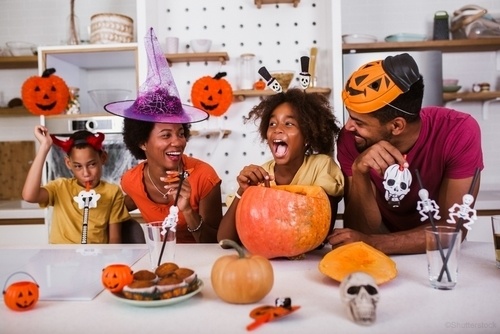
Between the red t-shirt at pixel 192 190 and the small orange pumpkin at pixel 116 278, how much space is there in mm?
829

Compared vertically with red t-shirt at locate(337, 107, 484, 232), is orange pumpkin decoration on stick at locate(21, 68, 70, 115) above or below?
above

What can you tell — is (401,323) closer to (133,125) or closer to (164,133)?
(164,133)

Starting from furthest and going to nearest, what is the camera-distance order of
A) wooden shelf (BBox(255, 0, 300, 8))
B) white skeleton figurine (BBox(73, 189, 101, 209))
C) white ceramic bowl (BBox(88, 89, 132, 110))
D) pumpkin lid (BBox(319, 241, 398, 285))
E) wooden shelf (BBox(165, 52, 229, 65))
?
white ceramic bowl (BBox(88, 89, 132, 110)), wooden shelf (BBox(255, 0, 300, 8)), wooden shelf (BBox(165, 52, 229, 65)), white skeleton figurine (BBox(73, 189, 101, 209)), pumpkin lid (BBox(319, 241, 398, 285))

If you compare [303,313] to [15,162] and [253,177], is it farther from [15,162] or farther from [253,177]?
[15,162]

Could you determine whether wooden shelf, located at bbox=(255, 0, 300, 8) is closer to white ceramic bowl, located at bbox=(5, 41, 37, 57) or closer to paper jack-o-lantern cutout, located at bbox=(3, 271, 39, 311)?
white ceramic bowl, located at bbox=(5, 41, 37, 57)

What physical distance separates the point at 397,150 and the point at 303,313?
0.64m

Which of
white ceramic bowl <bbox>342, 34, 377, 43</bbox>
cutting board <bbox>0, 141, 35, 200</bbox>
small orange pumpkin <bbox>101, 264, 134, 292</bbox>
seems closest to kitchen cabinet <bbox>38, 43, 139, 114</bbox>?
cutting board <bbox>0, 141, 35, 200</bbox>

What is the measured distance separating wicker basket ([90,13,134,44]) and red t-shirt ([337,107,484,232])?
201 centimetres

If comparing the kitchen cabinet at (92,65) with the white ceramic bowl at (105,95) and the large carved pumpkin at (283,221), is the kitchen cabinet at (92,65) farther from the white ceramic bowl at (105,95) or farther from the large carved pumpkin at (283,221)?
the large carved pumpkin at (283,221)

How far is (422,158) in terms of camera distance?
157 centimetres

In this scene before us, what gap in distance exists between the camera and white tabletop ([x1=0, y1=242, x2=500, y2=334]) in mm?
809

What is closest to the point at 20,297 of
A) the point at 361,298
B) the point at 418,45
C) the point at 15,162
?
the point at 361,298

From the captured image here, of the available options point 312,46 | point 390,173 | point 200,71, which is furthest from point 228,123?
point 390,173

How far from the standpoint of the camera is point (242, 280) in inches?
35.7
